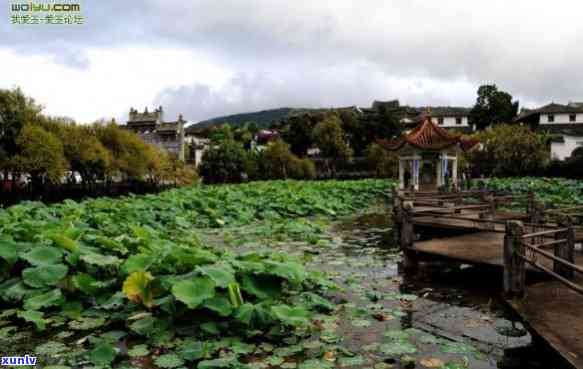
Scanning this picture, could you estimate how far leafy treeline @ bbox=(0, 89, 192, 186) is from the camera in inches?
751

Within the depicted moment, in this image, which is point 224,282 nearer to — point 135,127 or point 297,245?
point 297,245

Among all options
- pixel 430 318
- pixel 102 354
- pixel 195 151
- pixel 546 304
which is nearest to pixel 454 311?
pixel 430 318

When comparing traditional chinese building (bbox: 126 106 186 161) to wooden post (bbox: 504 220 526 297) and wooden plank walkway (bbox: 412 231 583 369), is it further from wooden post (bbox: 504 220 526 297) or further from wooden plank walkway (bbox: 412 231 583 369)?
wooden post (bbox: 504 220 526 297)

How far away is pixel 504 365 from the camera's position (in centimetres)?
372

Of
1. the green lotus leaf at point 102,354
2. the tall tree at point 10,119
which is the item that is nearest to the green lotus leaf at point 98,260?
the green lotus leaf at point 102,354

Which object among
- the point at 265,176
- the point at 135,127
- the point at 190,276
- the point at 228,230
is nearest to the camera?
the point at 190,276

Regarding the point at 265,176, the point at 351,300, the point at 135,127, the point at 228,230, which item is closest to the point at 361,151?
the point at 265,176

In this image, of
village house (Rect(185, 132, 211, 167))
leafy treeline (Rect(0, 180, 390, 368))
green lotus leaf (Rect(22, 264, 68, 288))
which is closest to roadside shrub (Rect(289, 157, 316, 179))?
village house (Rect(185, 132, 211, 167))

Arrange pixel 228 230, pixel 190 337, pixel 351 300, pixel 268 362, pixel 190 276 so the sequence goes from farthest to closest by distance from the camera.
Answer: pixel 228 230
pixel 351 300
pixel 190 276
pixel 190 337
pixel 268 362

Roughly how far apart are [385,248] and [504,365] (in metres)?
5.83

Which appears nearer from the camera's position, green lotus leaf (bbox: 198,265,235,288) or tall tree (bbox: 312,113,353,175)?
green lotus leaf (bbox: 198,265,235,288)

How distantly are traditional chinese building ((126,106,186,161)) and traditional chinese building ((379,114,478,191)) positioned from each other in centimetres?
2919

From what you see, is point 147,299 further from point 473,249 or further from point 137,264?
point 473,249

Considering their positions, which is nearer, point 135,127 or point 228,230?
point 228,230
